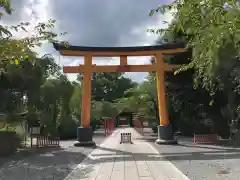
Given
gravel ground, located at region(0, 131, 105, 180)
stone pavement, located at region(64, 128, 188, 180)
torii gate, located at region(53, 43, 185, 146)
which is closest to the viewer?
stone pavement, located at region(64, 128, 188, 180)

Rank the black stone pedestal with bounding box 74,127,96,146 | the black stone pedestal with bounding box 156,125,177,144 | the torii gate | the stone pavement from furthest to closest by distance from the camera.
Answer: the black stone pedestal with bounding box 156,125,177,144 → the torii gate → the black stone pedestal with bounding box 74,127,96,146 → the stone pavement

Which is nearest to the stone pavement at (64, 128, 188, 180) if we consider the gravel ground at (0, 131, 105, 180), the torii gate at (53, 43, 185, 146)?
the gravel ground at (0, 131, 105, 180)

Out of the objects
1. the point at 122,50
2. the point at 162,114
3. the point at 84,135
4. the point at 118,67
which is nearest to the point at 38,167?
the point at 84,135

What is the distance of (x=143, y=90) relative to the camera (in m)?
28.4

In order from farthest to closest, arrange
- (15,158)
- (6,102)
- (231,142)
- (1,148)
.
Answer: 1. (231,142)
2. (6,102)
3. (1,148)
4. (15,158)

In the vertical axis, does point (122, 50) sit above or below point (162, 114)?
above

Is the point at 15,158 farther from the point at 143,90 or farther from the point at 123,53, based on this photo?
the point at 143,90

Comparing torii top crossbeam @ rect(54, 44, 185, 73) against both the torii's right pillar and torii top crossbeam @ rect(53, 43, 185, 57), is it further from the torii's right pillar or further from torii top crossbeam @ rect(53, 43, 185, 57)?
the torii's right pillar

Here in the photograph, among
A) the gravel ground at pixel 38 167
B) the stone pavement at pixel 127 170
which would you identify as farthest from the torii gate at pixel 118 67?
the stone pavement at pixel 127 170

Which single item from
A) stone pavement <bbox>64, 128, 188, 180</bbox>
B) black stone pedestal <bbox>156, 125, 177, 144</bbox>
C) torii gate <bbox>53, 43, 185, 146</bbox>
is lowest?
stone pavement <bbox>64, 128, 188, 180</bbox>

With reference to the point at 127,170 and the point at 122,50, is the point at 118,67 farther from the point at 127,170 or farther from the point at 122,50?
the point at 127,170

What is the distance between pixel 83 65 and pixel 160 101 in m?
4.73

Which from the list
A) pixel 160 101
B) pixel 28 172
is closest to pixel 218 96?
pixel 160 101

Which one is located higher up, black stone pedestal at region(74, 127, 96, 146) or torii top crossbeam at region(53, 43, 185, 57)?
torii top crossbeam at region(53, 43, 185, 57)
